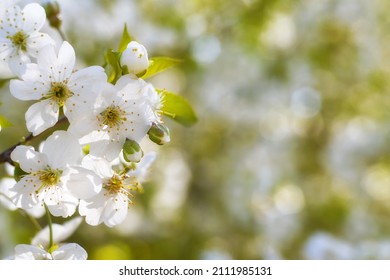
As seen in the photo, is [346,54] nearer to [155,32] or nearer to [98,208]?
[155,32]

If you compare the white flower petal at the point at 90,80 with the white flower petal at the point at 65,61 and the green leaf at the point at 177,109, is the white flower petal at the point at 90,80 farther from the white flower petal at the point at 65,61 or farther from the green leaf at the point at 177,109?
the green leaf at the point at 177,109

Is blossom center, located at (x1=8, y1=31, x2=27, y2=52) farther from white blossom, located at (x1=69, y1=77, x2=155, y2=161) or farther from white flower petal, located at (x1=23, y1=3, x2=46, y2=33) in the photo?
white blossom, located at (x1=69, y1=77, x2=155, y2=161)

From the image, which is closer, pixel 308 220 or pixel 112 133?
pixel 112 133

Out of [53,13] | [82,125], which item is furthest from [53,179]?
[53,13]

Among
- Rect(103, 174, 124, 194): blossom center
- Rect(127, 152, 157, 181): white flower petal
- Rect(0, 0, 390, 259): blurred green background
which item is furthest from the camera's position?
Rect(0, 0, 390, 259): blurred green background

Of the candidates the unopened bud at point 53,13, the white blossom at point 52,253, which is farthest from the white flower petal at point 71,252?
the unopened bud at point 53,13

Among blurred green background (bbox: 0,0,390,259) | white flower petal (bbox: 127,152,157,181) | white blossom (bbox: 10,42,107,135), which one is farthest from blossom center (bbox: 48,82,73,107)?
blurred green background (bbox: 0,0,390,259)
